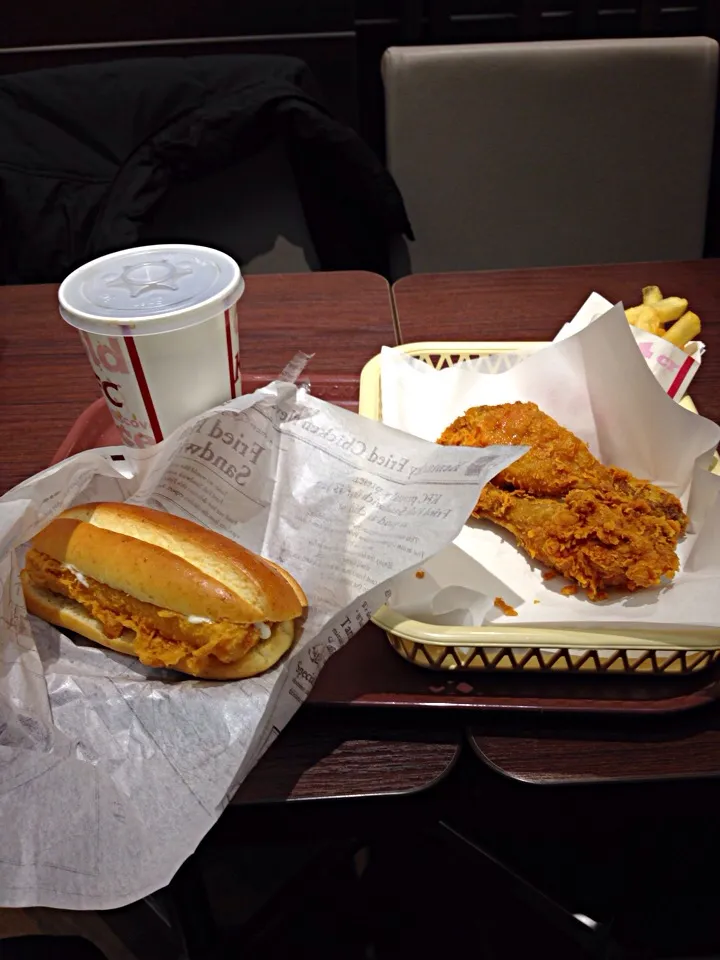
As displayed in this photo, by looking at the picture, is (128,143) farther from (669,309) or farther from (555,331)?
(669,309)

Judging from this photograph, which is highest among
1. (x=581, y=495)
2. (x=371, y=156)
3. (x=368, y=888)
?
(x=581, y=495)

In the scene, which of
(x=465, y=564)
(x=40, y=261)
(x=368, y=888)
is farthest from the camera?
(x=40, y=261)

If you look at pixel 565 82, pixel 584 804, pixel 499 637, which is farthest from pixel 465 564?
pixel 565 82

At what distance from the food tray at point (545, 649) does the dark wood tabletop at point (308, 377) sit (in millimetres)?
70

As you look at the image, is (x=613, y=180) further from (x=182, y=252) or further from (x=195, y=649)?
(x=195, y=649)

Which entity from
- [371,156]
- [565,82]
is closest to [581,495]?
[371,156]

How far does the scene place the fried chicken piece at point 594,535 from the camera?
78 cm

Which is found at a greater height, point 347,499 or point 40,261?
point 347,499

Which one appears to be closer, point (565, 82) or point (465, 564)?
point (465, 564)

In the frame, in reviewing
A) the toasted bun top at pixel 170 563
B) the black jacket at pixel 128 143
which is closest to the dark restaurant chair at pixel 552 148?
the black jacket at pixel 128 143

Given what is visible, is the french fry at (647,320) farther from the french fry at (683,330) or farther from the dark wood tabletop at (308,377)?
the dark wood tabletop at (308,377)

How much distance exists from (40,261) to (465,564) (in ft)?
4.62

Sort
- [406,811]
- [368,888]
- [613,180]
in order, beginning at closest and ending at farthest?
[406,811] → [368,888] → [613,180]

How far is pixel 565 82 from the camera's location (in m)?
1.85
